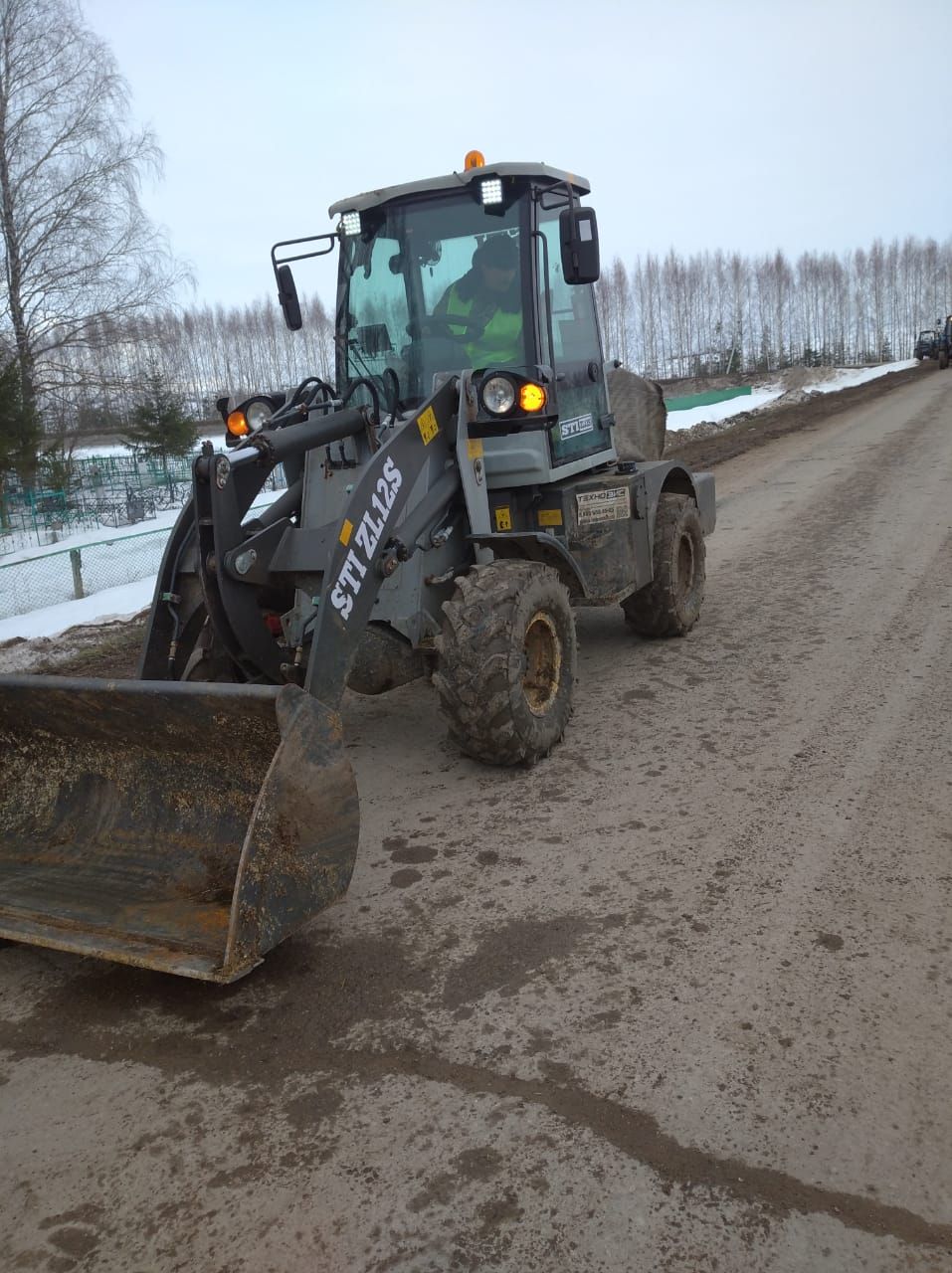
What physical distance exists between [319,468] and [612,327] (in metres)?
78.5

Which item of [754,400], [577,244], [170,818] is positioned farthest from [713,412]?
[170,818]

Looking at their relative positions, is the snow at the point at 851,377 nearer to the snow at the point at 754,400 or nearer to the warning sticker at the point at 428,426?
the snow at the point at 754,400

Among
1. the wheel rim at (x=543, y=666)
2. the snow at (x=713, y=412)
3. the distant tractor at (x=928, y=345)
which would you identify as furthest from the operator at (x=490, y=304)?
the distant tractor at (x=928, y=345)

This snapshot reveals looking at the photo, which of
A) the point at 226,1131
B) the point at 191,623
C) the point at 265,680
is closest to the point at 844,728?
the point at 265,680

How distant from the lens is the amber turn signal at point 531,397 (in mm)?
4914

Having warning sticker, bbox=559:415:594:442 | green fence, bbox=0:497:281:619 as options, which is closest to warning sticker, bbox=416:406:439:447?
warning sticker, bbox=559:415:594:442

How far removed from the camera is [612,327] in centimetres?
7912

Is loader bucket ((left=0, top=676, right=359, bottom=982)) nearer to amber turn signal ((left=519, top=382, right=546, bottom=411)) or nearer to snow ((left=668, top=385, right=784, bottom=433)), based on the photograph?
amber turn signal ((left=519, top=382, right=546, bottom=411))

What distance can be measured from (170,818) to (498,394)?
250 centimetres

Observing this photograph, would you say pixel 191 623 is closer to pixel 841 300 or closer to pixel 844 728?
pixel 844 728

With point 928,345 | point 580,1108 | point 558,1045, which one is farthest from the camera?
point 928,345

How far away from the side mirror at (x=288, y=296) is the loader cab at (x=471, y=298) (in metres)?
0.29

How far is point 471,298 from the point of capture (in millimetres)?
5223

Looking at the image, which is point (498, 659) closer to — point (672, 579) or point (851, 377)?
point (672, 579)
